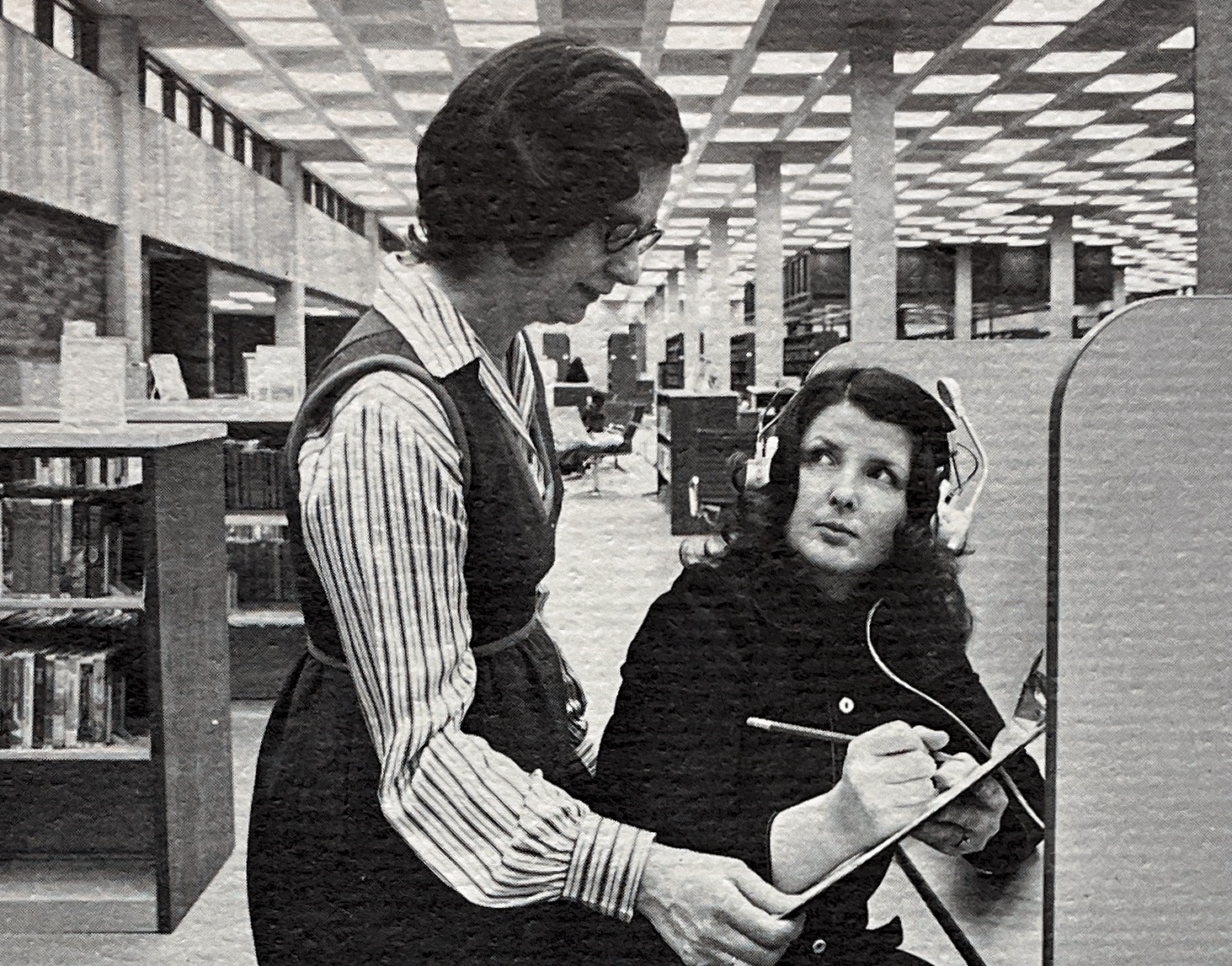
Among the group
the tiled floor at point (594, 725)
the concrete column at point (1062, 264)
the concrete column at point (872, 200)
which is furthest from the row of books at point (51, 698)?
the concrete column at point (1062, 264)

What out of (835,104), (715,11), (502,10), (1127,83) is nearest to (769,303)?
(1127,83)

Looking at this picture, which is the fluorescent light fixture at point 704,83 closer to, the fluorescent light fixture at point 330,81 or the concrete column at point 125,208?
the fluorescent light fixture at point 330,81

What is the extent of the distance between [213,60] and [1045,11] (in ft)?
16.2

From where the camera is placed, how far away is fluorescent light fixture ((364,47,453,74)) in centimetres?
217

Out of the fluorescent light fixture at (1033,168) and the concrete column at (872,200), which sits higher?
the fluorescent light fixture at (1033,168)

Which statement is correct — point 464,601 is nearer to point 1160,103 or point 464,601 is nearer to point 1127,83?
point 1127,83

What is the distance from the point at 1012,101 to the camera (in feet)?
31.4

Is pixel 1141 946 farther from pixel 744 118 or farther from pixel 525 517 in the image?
pixel 744 118

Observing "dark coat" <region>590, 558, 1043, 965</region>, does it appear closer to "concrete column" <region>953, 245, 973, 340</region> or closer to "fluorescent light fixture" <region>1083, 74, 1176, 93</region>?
"fluorescent light fixture" <region>1083, 74, 1176, 93</region>

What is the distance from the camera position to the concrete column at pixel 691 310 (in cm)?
614

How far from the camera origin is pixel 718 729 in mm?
924

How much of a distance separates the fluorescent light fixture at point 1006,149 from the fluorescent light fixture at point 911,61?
3028mm

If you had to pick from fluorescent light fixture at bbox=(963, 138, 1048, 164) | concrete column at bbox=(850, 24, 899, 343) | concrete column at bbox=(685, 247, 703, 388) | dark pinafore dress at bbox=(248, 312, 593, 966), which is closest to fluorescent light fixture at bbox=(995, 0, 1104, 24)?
concrete column at bbox=(850, 24, 899, 343)

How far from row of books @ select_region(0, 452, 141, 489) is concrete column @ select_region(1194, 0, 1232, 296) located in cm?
267
